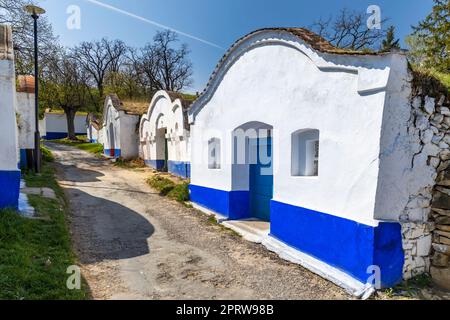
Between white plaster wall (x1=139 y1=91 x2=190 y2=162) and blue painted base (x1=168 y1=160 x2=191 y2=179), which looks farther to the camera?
white plaster wall (x1=139 y1=91 x2=190 y2=162)

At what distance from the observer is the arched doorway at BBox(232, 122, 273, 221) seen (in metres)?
7.36

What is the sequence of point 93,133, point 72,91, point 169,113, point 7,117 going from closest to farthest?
point 7,117, point 169,113, point 72,91, point 93,133

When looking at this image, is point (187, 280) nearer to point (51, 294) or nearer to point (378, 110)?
point (51, 294)

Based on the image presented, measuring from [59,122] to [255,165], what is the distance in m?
48.8

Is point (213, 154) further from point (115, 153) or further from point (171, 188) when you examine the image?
point (115, 153)

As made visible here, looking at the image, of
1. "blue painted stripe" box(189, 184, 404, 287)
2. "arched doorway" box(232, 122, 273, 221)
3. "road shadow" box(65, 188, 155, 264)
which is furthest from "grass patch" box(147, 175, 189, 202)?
"blue painted stripe" box(189, 184, 404, 287)

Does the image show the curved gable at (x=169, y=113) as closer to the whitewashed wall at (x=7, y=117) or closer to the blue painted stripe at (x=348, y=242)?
the whitewashed wall at (x=7, y=117)

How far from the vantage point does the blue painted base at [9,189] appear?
6.50m

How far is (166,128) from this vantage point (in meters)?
15.8

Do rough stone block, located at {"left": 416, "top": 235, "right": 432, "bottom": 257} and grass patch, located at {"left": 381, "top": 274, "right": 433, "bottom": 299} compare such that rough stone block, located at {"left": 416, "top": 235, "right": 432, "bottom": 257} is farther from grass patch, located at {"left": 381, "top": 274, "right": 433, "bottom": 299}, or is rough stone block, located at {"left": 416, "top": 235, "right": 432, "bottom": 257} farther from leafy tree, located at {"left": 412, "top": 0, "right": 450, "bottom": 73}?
leafy tree, located at {"left": 412, "top": 0, "right": 450, "bottom": 73}

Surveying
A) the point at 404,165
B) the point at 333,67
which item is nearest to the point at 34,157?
the point at 333,67

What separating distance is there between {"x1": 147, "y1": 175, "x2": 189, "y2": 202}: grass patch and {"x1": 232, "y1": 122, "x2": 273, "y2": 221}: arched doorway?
3110 mm

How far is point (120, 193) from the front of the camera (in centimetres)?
1115

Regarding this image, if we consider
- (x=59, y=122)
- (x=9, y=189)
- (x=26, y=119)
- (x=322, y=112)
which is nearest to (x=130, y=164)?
(x=26, y=119)
